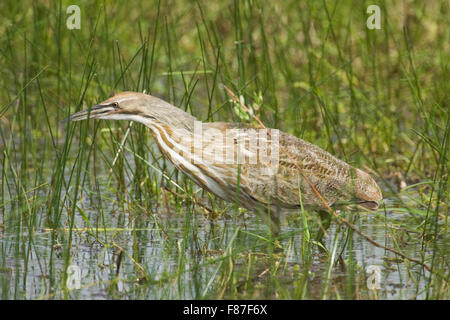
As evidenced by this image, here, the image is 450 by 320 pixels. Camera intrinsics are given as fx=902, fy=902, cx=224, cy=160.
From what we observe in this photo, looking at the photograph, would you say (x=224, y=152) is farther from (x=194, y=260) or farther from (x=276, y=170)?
(x=194, y=260)

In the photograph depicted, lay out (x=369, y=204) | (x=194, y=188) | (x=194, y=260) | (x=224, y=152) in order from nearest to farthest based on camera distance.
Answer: (x=194, y=260), (x=224, y=152), (x=369, y=204), (x=194, y=188)

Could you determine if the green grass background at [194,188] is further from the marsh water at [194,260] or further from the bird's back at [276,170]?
the bird's back at [276,170]

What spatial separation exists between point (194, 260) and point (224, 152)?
48cm

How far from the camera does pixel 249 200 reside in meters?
3.88

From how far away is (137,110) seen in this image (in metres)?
3.83

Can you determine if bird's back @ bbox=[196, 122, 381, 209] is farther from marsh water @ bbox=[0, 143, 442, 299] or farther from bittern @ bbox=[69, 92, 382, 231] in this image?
marsh water @ bbox=[0, 143, 442, 299]

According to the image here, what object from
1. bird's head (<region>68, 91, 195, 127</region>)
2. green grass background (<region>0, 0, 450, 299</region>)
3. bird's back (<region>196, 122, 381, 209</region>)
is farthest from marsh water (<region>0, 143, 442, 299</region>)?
bird's head (<region>68, 91, 195, 127</region>)

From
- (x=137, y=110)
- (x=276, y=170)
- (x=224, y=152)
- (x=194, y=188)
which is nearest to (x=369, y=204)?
(x=276, y=170)

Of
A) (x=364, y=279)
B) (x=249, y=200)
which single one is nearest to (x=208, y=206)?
(x=249, y=200)

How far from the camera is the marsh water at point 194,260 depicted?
319cm

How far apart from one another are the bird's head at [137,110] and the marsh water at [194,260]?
0.36 meters

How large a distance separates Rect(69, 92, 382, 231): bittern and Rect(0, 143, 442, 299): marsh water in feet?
0.55

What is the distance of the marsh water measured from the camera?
319 cm
